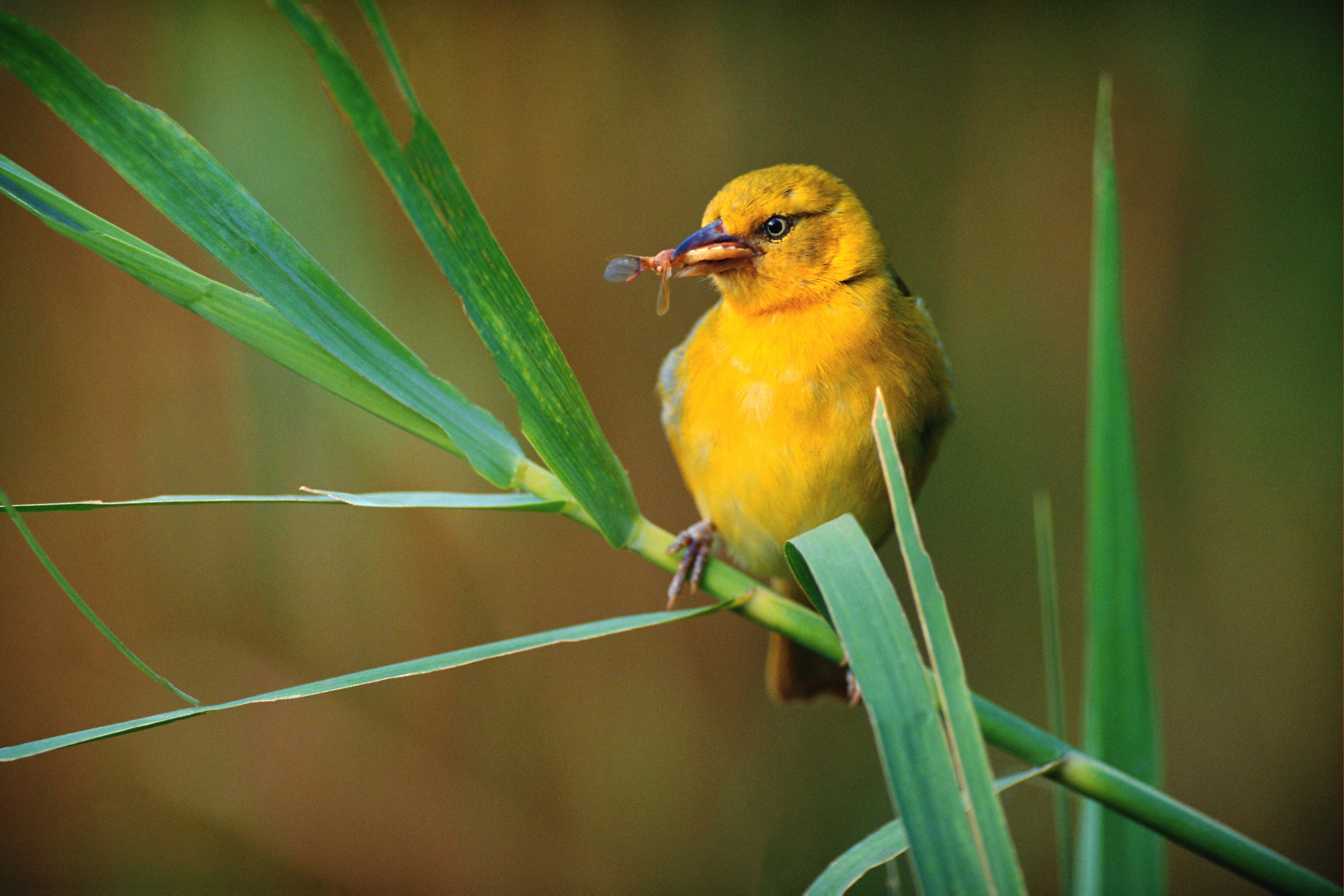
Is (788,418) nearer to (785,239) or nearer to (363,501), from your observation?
(785,239)

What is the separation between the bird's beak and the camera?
738 mm

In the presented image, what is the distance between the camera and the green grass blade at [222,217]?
41 cm

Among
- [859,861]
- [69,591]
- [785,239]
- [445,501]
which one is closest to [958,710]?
[859,861]

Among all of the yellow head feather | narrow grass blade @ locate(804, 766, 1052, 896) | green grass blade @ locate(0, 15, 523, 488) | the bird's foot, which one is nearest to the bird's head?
the yellow head feather

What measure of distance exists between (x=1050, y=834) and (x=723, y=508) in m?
1.36

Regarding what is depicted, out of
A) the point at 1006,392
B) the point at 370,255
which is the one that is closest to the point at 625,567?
the point at 370,255

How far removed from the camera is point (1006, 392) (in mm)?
1765

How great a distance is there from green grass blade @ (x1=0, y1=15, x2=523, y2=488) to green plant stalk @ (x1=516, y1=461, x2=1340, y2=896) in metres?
0.10

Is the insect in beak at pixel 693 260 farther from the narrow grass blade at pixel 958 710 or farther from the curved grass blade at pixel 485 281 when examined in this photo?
the narrow grass blade at pixel 958 710

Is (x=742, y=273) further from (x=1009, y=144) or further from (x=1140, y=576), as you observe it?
A: (x=1009, y=144)

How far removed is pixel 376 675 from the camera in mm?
459

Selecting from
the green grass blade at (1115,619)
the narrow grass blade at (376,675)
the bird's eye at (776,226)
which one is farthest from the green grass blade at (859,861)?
the bird's eye at (776,226)

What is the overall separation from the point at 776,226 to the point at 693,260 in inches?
4.3

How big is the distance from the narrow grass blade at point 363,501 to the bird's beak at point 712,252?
11.1 inches
